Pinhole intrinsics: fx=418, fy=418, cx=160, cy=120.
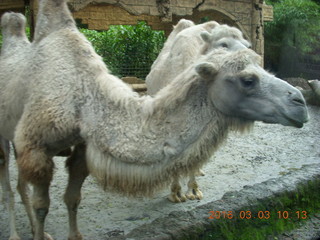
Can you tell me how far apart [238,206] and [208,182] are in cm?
157

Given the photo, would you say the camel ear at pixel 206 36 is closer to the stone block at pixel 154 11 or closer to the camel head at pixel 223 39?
the camel head at pixel 223 39

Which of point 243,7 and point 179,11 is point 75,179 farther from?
point 243,7

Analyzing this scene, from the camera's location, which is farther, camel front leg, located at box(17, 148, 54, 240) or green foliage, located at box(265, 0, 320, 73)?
green foliage, located at box(265, 0, 320, 73)

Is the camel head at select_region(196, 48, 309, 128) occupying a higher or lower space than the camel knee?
higher

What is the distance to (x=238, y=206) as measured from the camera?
3.65 m

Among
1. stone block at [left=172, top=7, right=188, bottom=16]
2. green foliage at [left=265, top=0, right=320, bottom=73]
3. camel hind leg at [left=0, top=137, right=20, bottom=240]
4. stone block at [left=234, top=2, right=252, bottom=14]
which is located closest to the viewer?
camel hind leg at [left=0, top=137, right=20, bottom=240]

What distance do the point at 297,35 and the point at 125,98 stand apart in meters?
14.1

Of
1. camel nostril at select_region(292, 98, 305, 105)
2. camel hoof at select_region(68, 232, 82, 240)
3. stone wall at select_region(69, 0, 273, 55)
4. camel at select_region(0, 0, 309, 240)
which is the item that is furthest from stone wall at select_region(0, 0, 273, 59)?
camel nostril at select_region(292, 98, 305, 105)

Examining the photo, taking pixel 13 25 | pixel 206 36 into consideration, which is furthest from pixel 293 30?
pixel 13 25

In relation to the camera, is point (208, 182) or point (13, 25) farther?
point (208, 182)

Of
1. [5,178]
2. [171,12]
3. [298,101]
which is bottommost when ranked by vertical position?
[5,178]

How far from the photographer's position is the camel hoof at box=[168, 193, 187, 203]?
4480mm

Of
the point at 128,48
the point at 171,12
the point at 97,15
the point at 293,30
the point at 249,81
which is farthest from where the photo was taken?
the point at 293,30
